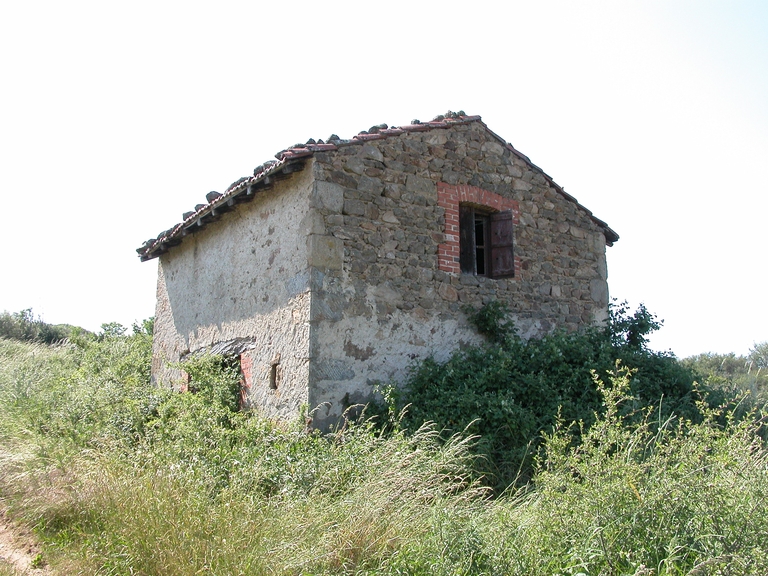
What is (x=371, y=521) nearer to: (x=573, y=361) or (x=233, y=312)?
(x=573, y=361)

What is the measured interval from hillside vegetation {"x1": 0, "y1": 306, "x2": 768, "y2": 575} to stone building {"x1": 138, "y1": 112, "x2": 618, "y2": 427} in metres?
0.50

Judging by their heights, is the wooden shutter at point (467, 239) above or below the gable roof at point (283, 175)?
below

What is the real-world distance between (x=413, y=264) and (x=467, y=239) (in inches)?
54.8

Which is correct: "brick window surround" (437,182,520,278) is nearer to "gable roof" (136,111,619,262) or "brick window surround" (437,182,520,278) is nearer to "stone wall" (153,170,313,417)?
"gable roof" (136,111,619,262)

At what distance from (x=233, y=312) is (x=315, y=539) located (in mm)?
5034

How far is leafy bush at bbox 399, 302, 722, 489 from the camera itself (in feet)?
22.0

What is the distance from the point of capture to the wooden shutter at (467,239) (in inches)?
356

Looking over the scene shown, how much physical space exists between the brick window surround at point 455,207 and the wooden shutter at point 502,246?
109mm

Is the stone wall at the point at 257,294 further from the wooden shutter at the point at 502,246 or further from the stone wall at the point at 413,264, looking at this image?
the wooden shutter at the point at 502,246

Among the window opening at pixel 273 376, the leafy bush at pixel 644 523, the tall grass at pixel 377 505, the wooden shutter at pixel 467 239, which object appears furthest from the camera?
the wooden shutter at pixel 467 239

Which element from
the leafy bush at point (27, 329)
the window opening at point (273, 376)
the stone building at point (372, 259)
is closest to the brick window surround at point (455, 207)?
the stone building at point (372, 259)

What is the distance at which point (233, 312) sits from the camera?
884 cm

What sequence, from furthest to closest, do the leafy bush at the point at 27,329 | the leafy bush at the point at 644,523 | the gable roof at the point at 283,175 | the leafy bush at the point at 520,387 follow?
the leafy bush at the point at 27,329
the gable roof at the point at 283,175
the leafy bush at the point at 520,387
the leafy bush at the point at 644,523

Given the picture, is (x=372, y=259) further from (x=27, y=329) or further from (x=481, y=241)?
(x=27, y=329)
